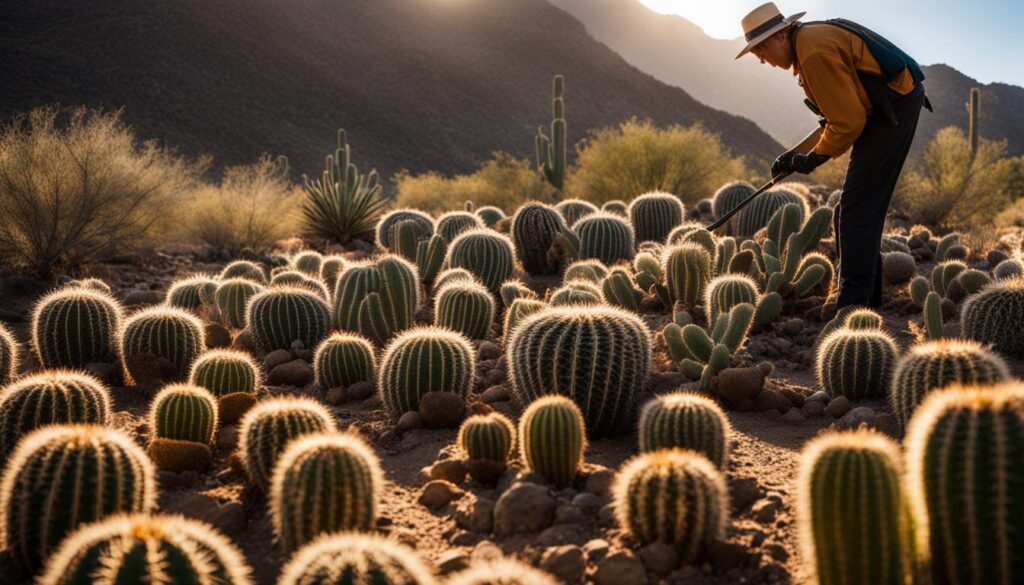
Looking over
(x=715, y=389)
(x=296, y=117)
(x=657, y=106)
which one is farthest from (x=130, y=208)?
(x=657, y=106)

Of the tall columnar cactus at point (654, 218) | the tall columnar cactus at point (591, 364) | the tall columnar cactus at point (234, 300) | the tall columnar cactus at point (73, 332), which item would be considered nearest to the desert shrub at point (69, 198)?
the tall columnar cactus at point (234, 300)

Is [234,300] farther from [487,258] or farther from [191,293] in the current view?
[487,258]

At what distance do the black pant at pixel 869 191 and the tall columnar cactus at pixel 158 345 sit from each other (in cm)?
498

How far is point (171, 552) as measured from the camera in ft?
8.71

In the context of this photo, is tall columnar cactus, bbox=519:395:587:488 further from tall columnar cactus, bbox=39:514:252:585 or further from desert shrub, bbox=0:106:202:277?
desert shrub, bbox=0:106:202:277

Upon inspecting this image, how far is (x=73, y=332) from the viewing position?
22.5 ft

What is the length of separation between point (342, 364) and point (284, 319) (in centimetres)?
135

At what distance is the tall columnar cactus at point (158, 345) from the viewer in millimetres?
6352

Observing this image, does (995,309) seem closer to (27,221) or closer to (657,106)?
(27,221)

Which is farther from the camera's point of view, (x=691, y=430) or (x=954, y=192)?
(x=954, y=192)

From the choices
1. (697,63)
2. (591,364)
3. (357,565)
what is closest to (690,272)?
(591,364)

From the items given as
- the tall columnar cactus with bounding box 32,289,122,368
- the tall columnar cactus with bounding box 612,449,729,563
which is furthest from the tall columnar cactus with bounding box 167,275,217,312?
the tall columnar cactus with bounding box 612,449,729,563

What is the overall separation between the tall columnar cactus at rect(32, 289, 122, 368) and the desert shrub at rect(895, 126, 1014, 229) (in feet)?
46.1

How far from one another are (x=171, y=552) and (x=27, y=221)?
1097 centimetres
